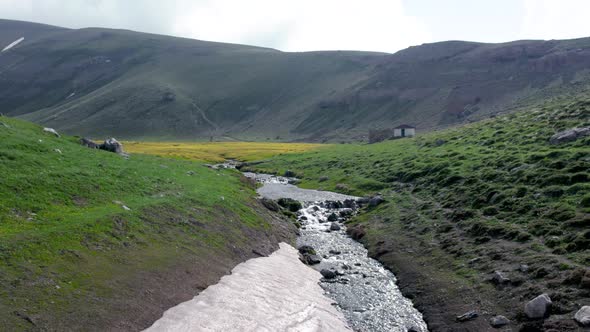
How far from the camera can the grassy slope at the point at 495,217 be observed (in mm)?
27062

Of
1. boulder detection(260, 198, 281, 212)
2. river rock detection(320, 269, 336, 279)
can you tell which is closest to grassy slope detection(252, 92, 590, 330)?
river rock detection(320, 269, 336, 279)

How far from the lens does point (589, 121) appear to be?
5700 cm

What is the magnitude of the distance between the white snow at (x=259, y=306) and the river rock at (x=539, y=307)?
8969 mm

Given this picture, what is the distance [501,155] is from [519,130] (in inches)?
685

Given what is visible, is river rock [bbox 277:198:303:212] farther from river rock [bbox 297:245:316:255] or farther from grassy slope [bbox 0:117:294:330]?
river rock [bbox 297:245:316:255]

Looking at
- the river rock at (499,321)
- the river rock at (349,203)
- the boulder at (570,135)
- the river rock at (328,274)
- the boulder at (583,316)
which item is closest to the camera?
the boulder at (583,316)

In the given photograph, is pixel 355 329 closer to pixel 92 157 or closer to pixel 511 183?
pixel 511 183

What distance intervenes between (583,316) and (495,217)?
16.9 metres

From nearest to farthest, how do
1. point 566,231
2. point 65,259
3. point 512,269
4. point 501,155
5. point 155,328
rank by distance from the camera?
1. point 155,328
2. point 65,259
3. point 512,269
4. point 566,231
5. point 501,155

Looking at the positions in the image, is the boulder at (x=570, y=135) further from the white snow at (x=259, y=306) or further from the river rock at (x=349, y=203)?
the white snow at (x=259, y=306)

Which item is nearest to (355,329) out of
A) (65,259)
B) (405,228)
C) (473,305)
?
(473,305)

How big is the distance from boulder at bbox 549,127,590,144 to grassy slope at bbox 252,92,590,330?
1625 mm

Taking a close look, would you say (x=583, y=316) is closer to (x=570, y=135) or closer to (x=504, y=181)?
(x=504, y=181)

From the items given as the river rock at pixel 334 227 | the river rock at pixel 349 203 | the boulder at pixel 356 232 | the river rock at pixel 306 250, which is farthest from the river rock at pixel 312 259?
the river rock at pixel 349 203
